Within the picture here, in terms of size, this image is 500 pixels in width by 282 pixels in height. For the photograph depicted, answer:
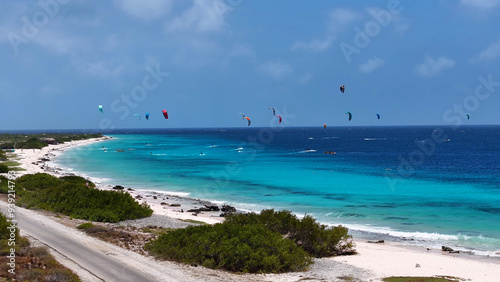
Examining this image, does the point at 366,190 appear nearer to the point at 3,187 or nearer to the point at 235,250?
the point at 235,250

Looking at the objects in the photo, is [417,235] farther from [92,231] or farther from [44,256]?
[44,256]

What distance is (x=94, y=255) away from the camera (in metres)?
20.3

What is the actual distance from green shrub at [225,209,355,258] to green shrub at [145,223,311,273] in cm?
269

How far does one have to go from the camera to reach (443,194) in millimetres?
52250

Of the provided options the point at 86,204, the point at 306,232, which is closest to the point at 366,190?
the point at 306,232

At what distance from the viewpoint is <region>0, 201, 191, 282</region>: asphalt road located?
17.6m

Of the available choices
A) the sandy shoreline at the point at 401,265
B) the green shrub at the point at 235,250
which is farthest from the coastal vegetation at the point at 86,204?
the sandy shoreline at the point at 401,265

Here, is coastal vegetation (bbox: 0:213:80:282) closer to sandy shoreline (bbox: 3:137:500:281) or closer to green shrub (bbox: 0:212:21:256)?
green shrub (bbox: 0:212:21:256)

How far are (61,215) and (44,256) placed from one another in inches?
568

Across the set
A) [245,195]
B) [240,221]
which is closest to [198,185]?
[245,195]

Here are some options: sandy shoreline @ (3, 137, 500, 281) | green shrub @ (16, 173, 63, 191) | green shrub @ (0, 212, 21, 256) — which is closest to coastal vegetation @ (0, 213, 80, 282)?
green shrub @ (0, 212, 21, 256)

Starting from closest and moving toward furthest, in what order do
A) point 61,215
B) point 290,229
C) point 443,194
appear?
point 290,229 < point 61,215 < point 443,194

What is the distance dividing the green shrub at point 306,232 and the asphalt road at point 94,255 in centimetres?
733

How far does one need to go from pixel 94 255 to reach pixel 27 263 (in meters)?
3.11
